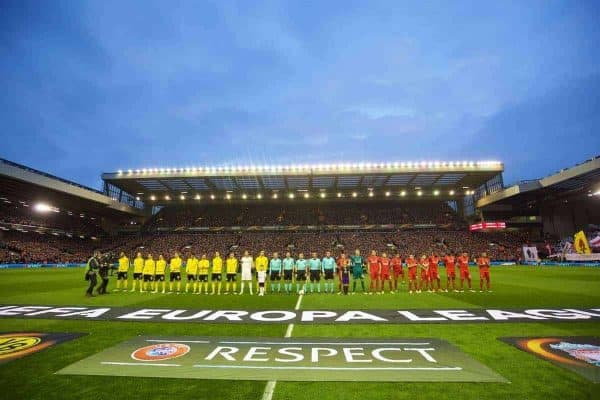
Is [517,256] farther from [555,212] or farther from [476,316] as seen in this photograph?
[476,316]

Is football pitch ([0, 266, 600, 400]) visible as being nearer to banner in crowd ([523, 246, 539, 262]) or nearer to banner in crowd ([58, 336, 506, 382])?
banner in crowd ([58, 336, 506, 382])

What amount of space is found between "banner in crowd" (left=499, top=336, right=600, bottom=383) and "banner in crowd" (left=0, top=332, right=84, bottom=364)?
9.09 metres

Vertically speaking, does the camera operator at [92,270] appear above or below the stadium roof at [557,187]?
below

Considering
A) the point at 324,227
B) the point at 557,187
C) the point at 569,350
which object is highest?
the point at 557,187

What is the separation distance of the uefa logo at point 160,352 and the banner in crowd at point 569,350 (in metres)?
6.27

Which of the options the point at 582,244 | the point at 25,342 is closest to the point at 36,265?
the point at 25,342

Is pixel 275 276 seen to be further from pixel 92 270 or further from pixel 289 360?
pixel 289 360

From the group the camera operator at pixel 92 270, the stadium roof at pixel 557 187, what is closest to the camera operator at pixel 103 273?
the camera operator at pixel 92 270

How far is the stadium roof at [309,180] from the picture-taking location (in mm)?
42531

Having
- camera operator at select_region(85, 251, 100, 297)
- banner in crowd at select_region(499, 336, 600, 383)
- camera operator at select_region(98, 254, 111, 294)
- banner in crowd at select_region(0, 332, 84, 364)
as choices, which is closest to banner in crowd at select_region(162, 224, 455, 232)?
camera operator at select_region(98, 254, 111, 294)

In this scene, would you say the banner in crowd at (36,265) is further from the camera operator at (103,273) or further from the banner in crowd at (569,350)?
the banner in crowd at (569,350)

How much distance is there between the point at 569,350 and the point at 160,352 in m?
7.35

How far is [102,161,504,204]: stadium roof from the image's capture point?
42.5 m

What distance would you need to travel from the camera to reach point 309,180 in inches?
1831
